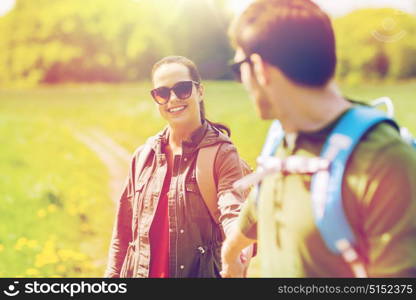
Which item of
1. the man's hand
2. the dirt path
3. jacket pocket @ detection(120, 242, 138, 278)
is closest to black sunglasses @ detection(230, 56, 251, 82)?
the man's hand

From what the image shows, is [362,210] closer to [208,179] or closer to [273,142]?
[273,142]

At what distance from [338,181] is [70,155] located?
21.7 ft

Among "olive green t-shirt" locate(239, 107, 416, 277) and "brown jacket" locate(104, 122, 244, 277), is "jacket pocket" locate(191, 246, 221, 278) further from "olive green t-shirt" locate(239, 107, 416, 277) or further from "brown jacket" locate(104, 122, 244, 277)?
"olive green t-shirt" locate(239, 107, 416, 277)

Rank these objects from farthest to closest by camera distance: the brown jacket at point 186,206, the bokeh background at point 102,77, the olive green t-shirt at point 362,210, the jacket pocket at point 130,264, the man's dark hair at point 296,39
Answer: the bokeh background at point 102,77 < the jacket pocket at point 130,264 < the brown jacket at point 186,206 < the man's dark hair at point 296,39 < the olive green t-shirt at point 362,210

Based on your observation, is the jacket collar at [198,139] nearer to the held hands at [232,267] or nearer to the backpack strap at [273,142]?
the held hands at [232,267]

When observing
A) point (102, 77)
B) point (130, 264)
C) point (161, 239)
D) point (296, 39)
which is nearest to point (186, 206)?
point (161, 239)

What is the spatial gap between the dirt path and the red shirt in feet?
15.0

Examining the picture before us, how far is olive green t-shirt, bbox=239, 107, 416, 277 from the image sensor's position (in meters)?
1.38

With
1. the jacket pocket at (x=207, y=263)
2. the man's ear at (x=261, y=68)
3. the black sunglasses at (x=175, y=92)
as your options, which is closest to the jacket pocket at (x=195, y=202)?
the jacket pocket at (x=207, y=263)

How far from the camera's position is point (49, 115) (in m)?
8.32

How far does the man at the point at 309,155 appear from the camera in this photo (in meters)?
1.39

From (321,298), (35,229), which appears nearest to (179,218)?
(321,298)

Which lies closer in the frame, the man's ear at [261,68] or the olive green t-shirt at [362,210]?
the olive green t-shirt at [362,210]

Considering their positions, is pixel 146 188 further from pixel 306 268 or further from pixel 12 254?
pixel 12 254
